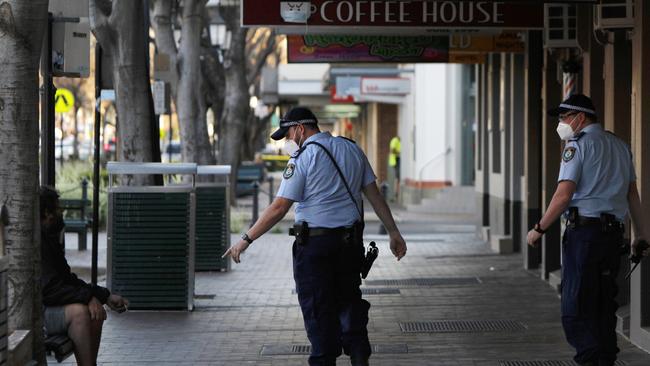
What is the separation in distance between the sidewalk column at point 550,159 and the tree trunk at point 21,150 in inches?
336

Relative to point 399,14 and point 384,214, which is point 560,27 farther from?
point 384,214

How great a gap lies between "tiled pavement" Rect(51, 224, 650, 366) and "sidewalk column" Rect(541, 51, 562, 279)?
1.26ft

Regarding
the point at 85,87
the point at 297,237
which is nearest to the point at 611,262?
the point at 297,237

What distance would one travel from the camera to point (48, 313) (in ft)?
27.4

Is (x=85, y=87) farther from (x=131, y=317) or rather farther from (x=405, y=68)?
(x=131, y=317)

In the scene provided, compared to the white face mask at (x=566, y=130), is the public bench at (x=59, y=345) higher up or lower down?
lower down

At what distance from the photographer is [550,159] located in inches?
625

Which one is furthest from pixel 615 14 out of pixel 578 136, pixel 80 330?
pixel 80 330

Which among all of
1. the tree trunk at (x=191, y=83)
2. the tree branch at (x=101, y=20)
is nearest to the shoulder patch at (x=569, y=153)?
the tree branch at (x=101, y=20)

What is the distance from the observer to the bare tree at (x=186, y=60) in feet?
76.3

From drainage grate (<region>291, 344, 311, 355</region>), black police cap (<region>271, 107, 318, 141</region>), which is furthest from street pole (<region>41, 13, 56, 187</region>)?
black police cap (<region>271, 107, 318, 141</region>)

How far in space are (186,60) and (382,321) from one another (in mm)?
12592

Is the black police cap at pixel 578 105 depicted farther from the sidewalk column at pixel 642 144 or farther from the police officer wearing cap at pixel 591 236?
the sidewalk column at pixel 642 144

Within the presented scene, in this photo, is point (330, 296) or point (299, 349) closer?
point (330, 296)
